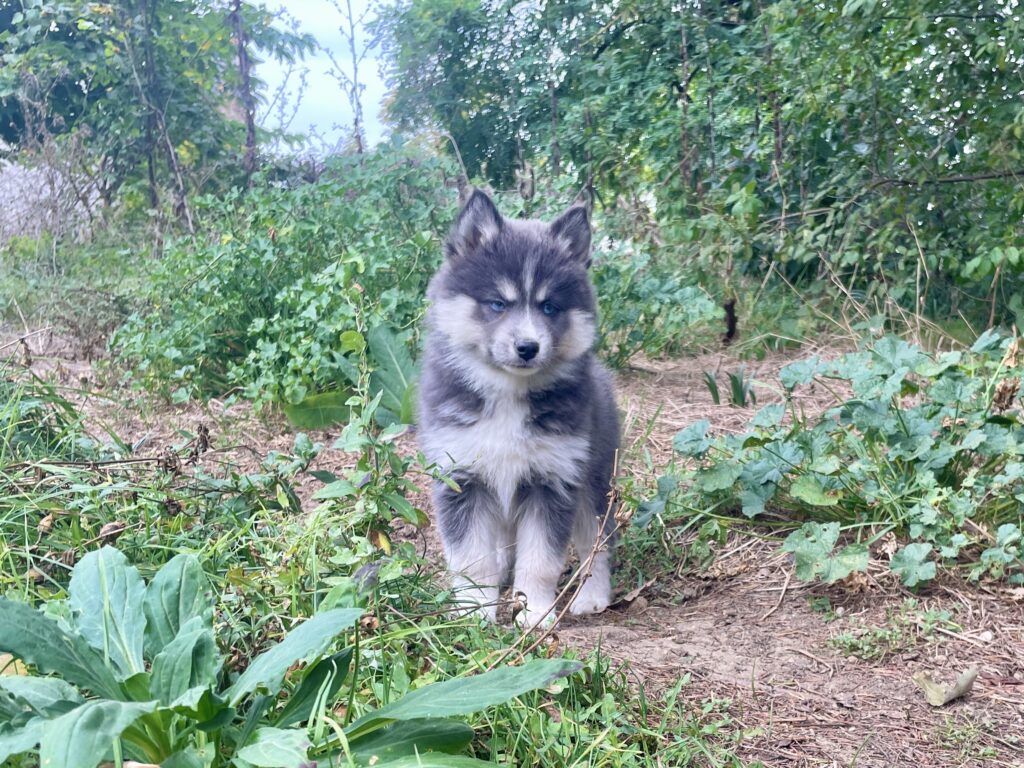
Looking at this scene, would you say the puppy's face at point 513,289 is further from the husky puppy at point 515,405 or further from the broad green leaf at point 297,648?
the broad green leaf at point 297,648

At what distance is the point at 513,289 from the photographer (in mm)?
3459

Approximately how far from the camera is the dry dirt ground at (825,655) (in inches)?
93.0

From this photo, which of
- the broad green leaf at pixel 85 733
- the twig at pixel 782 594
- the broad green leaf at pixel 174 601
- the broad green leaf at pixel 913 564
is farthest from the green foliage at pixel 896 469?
the broad green leaf at pixel 85 733

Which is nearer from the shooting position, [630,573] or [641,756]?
[641,756]

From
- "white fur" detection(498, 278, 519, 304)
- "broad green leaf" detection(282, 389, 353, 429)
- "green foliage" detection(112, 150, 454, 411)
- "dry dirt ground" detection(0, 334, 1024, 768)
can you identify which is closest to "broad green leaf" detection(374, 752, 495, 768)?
"dry dirt ground" detection(0, 334, 1024, 768)

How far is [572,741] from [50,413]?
9.47ft

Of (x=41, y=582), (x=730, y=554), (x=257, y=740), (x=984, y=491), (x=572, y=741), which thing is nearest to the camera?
(x=257, y=740)

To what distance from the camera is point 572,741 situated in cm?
212

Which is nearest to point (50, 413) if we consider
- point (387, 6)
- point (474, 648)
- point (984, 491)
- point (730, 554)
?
point (474, 648)

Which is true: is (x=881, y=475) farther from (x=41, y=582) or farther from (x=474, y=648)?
(x=41, y=582)

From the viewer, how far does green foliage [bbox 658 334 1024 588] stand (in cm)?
313

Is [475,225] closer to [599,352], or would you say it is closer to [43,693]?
[43,693]

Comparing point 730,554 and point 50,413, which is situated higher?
point 50,413

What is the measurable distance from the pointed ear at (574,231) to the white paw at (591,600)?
1.24 meters
